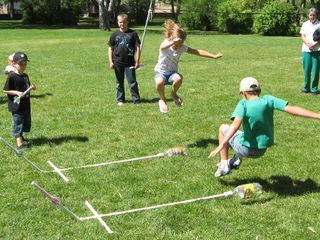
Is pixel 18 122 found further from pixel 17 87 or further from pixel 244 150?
pixel 244 150

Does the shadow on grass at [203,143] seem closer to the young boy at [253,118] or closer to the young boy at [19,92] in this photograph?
the young boy at [253,118]

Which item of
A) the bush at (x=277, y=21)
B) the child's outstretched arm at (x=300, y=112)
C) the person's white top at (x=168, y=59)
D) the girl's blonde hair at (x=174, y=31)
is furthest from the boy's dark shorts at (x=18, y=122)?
the bush at (x=277, y=21)

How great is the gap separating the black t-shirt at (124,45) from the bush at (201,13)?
36366 mm

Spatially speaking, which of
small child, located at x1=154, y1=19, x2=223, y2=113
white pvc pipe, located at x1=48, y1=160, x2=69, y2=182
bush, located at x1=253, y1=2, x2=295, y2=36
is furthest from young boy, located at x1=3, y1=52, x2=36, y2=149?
bush, located at x1=253, y1=2, x2=295, y2=36

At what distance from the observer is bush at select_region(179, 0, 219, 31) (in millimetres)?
46656

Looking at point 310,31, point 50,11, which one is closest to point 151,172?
point 310,31

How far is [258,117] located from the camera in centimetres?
559

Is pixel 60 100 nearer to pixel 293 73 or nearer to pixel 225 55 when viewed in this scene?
pixel 293 73

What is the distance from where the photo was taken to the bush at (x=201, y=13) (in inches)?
1837

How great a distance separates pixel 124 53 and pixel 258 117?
6.06m

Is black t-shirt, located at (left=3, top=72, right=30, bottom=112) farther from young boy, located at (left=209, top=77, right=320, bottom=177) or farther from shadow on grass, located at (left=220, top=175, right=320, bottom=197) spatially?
young boy, located at (left=209, top=77, right=320, bottom=177)

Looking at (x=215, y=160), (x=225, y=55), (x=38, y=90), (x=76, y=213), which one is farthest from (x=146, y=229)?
(x=225, y=55)

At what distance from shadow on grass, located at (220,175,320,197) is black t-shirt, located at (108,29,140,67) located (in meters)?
5.49

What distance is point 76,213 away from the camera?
5500mm
